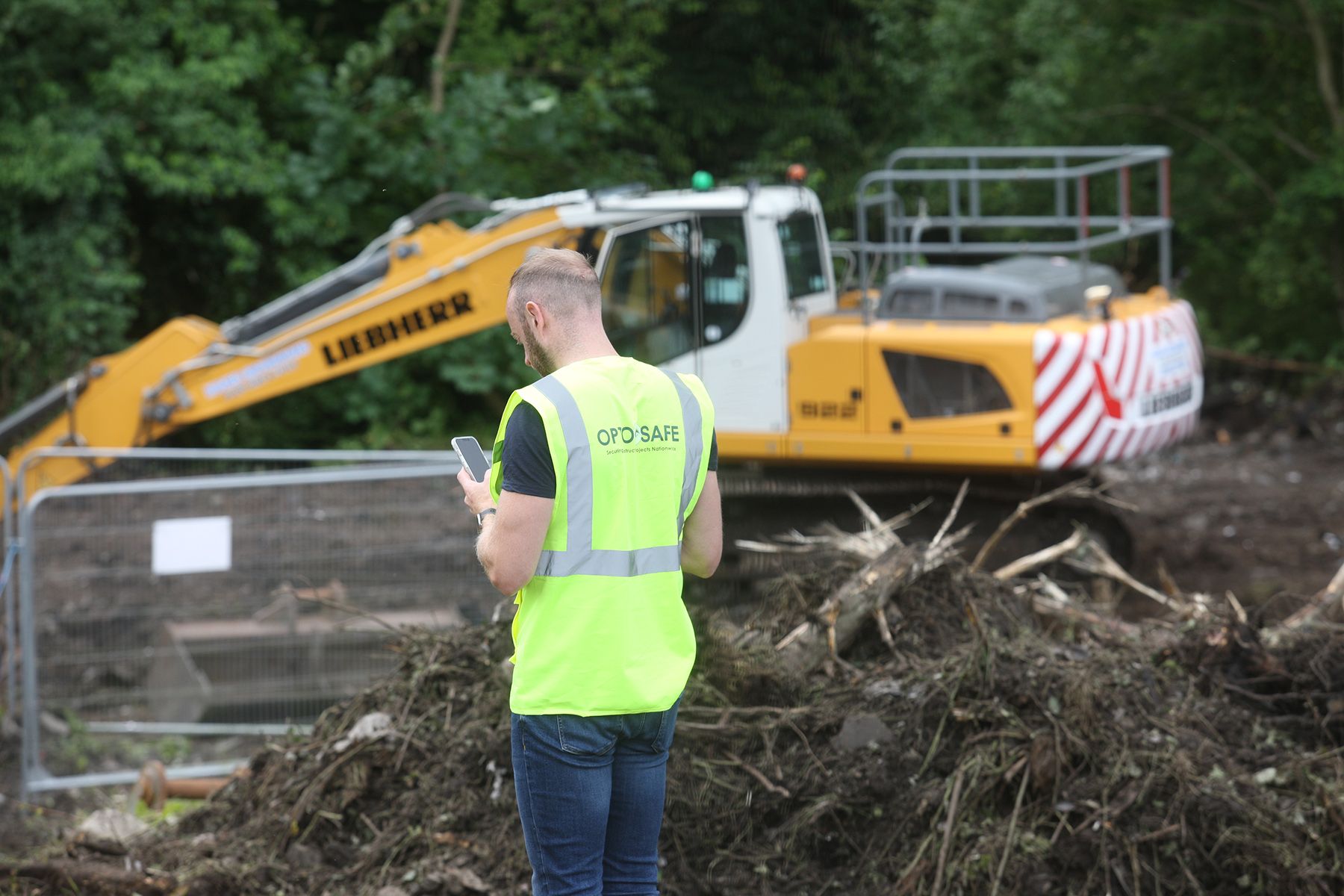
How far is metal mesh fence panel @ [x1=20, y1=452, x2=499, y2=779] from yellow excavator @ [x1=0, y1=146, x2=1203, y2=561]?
113cm

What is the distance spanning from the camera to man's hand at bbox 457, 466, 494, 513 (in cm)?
304

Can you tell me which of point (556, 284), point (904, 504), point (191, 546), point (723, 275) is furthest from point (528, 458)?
point (904, 504)

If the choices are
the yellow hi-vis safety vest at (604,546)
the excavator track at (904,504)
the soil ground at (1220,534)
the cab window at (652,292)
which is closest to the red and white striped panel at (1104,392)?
the excavator track at (904,504)

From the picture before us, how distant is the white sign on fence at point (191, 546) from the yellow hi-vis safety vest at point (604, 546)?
3712 mm

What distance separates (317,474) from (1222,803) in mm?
3990

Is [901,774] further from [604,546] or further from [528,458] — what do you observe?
[528,458]

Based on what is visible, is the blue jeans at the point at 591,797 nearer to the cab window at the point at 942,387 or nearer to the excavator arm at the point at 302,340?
the cab window at the point at 942,387

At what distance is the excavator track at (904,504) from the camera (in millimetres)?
8156

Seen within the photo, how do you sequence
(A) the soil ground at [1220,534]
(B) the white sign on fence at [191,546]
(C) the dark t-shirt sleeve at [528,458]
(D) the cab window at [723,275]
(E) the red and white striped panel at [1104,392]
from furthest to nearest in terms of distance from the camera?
(D) the cab window at [723,275] → (E) the red and white striped panel at [1104,392] → (B) the white sign on fence at [191,546] → (A) the soil ground at [1220,534] → (C) the dark t-shirt sleeve at [528,458]

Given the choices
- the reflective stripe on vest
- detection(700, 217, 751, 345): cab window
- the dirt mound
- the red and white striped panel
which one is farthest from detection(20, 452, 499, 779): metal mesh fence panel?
the reflective stripe on vest

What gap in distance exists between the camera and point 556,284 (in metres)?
2.95

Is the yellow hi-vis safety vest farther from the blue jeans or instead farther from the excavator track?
the excavator track

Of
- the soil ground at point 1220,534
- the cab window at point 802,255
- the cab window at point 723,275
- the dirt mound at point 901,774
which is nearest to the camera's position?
the dirt mound at point 901,774

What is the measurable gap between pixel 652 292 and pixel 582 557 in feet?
15.9
